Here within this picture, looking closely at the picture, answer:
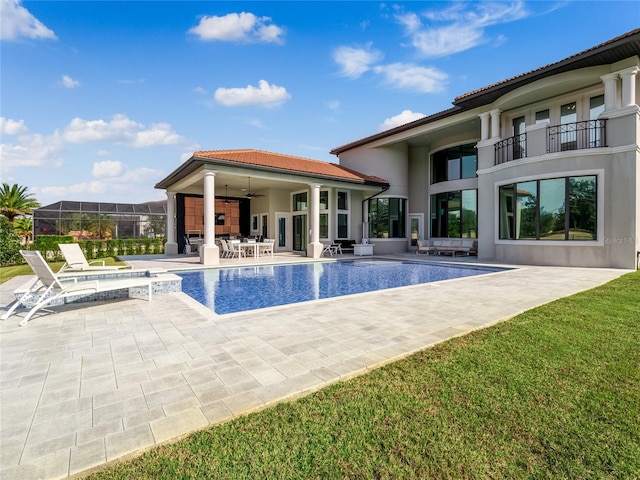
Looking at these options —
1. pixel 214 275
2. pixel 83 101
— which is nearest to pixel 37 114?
pixel 83 101

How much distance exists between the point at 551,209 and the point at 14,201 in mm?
38636

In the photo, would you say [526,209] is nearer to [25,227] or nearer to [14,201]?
[14,201]

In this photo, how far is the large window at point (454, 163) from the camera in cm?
1883

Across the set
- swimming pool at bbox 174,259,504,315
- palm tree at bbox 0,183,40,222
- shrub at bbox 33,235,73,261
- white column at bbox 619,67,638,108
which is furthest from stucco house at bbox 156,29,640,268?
palm tree at bbox 0,183,40,222

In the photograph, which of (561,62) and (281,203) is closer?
(561,62)

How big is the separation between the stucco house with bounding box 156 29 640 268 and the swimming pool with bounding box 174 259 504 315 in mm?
2778

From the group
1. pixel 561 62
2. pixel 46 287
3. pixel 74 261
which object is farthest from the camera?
pixel 561 62

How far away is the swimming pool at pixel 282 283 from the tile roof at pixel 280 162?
15.9ft

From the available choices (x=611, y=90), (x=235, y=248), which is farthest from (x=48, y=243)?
(x=611, y=90)

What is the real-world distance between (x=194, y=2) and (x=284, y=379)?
586 inches

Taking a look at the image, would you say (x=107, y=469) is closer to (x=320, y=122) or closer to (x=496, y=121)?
(x=496, y=121)

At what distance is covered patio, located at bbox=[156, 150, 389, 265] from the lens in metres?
17.5

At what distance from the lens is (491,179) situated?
15.3m

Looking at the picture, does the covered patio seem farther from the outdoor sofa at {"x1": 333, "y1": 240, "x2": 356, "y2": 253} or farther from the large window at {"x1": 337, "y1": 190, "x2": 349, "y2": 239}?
the outdoor sofa at {"x1": 333, "y1": 240, "x2": 356, "y2": 253}
